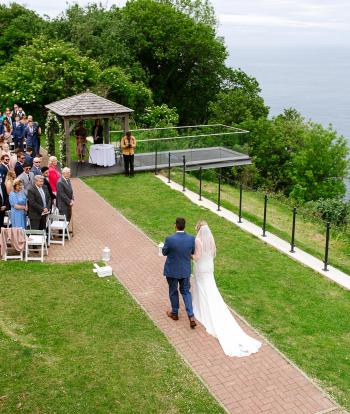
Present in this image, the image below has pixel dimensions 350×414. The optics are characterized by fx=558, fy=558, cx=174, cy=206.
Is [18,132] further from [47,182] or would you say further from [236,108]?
[236,108]

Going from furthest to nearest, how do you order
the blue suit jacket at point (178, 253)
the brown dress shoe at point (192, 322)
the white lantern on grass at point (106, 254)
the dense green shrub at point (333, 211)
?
the dense green shrub at point (333, 211) < the white lantern on grass at point (106, 254) < the brown dress shoe at point (192, 322) < the blue suit jacket at point (178, 253)

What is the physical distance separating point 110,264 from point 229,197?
8725mm

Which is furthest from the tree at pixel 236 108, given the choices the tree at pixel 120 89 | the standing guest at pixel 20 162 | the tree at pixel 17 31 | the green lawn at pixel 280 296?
the standing guest at pixel 20 162

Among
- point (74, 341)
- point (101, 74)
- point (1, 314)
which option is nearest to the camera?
point (74, 341)

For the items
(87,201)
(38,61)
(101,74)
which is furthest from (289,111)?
(87,201)

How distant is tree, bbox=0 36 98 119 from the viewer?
27.4 meters

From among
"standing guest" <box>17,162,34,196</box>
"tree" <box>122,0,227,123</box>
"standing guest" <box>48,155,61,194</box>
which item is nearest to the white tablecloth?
"standing guest" <box>48,155,61,194</box>

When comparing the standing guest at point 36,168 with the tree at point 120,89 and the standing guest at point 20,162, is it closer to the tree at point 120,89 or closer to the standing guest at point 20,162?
the standing guest at point 20,162

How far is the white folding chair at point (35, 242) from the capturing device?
1245 centimetres

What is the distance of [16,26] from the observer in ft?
145

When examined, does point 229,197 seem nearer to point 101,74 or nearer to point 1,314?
point 1,314

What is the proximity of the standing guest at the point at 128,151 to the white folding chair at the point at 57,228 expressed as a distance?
7177mm

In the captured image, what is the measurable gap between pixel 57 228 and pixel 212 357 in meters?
6.36

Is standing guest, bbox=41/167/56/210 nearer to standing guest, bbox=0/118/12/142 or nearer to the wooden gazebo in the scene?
the wooden gazebo
